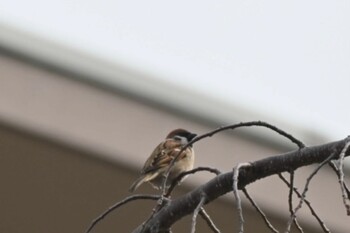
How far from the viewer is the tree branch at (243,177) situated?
1.68 m

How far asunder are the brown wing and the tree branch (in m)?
1.31

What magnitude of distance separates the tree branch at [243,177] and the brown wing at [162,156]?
1.31 metres

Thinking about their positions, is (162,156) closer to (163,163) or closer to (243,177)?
(163,163)

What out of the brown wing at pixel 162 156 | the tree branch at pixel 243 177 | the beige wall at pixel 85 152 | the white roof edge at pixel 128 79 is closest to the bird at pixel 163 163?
the brown wing at pixel 162 156

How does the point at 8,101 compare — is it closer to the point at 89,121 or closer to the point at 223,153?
the point at 89,121

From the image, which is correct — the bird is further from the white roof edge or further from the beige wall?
the white roof edge

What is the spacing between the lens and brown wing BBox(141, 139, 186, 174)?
313cm

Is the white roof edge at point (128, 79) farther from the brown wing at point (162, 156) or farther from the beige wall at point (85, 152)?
the brown wing at point (162, 156)

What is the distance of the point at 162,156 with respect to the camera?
3166 mm

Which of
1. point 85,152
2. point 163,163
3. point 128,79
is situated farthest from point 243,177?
point 128,79

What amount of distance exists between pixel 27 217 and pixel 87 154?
1.89 ft

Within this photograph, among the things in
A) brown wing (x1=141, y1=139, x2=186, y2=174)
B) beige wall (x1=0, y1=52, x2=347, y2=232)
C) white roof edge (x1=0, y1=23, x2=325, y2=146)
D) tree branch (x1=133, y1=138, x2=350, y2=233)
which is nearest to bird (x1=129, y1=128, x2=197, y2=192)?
brown wing (x1=141, y1=139, x2=186, y2=174)

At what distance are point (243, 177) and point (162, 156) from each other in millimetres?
1405

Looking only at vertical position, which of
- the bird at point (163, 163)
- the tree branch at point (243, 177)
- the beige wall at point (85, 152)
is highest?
the tree branch at point (243, 177)
